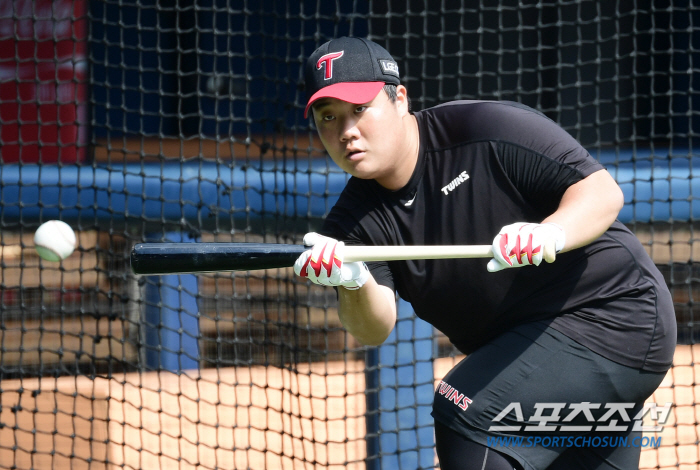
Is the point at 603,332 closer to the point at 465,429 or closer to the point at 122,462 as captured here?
the point at 465,429

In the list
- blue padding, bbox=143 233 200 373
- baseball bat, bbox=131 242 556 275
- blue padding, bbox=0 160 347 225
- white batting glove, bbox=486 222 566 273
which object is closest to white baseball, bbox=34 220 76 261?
blue padding, bbox=0 160 347 225

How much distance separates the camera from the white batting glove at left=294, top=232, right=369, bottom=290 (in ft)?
6.16

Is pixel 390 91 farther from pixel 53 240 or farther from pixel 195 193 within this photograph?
pixel 53 240

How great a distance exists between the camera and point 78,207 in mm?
3312

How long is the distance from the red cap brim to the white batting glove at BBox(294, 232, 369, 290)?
0.35m

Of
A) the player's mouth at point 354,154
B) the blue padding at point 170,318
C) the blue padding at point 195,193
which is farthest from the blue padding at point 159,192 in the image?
the player's mouth at point 354,154

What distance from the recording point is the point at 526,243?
1729 mm

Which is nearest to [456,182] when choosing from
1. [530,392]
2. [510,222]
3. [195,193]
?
[510,222]

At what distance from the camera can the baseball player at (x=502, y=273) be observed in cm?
187

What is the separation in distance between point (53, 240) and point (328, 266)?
5.06 ft

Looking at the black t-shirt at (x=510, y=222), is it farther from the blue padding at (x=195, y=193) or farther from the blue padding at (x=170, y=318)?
the blue padding at (x=170, y=318)

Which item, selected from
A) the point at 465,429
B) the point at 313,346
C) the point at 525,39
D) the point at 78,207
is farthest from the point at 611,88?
the point at 465,429

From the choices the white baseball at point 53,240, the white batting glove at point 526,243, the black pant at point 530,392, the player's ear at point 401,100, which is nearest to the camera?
the white batting glove at point 526,243

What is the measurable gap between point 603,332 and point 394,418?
1.50 metres
